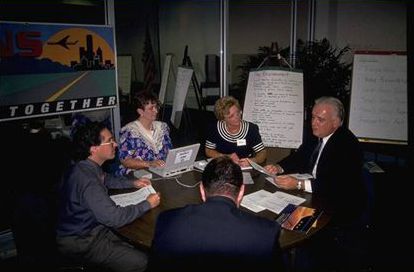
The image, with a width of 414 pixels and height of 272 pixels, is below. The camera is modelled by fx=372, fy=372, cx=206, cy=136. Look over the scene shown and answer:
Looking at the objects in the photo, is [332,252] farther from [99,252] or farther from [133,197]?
[99,252]

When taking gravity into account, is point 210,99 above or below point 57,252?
above

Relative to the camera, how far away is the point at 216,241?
1373 mm

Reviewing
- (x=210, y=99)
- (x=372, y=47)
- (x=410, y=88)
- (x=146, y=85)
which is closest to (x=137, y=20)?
(x=146, y=85)

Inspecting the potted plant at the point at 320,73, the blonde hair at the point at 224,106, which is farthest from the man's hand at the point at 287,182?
the potted plant at the point at 320,73

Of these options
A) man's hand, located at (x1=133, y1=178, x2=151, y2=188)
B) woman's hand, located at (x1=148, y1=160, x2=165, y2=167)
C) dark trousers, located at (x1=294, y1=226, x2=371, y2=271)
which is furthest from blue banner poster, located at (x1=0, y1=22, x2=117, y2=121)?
dark trousers, located at (x1=294, y1=226, x2=371, y2=271)

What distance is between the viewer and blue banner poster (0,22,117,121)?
293 cm

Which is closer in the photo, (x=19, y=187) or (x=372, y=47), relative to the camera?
(x=19, y=187)

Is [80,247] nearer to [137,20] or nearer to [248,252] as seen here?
[248,252]

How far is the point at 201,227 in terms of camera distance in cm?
139

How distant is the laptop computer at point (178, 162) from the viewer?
2.67m

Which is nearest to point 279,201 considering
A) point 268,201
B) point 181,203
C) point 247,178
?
point 268,201

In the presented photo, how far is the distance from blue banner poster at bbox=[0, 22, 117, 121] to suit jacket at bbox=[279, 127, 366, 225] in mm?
2160

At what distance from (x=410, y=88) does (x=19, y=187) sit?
287 cm

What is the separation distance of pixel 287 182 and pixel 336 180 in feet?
1.09
